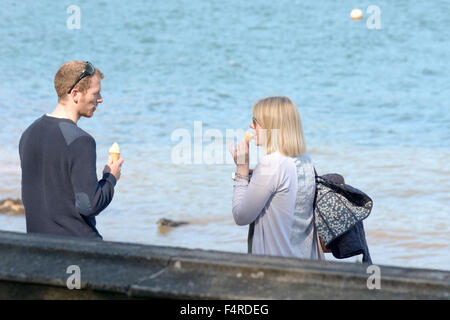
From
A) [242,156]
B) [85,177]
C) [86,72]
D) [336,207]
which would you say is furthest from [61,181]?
[336,207]

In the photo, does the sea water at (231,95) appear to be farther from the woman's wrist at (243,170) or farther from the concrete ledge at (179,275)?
the concrete ledge at (179,275)

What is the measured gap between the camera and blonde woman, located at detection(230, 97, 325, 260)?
371 cm

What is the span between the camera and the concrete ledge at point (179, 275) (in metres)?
2.71

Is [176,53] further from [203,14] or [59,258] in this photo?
[59,258]

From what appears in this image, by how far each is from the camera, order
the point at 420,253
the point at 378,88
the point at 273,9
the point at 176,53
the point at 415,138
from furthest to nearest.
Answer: the point at 273,9
the point at 176,53
the point at 378,88
the point at 415,138
the point at 420,253

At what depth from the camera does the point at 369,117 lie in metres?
19.2

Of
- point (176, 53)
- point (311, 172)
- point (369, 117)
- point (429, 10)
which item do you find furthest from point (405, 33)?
point (311, 172)

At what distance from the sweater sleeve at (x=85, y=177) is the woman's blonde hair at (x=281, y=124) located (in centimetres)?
82

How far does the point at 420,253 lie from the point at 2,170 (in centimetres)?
692

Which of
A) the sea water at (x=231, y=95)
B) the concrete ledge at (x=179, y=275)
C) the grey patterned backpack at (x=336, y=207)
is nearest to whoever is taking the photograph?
the concrete ledge at (x=179, y=275)

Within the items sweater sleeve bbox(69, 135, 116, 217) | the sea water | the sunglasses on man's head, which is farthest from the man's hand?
the sea water

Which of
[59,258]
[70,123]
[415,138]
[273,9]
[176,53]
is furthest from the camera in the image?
[273,9]

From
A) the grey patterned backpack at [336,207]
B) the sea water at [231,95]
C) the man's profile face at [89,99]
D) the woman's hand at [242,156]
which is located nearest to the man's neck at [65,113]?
the man's profile face at [89,99]

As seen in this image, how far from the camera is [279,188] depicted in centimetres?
373
